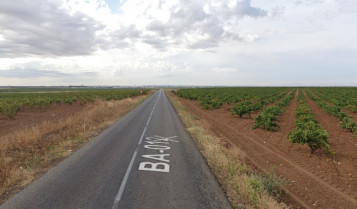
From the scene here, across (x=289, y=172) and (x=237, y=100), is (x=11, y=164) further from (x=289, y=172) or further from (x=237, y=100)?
(x=237, y=100)

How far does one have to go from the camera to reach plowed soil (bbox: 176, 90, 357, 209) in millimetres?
6410

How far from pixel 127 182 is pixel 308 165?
751 cm

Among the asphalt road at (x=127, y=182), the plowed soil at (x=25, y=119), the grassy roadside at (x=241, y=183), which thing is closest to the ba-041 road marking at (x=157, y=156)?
the asphalt road at (x=127, y=182)

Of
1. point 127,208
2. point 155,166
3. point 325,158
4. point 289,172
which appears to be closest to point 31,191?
point 127,208

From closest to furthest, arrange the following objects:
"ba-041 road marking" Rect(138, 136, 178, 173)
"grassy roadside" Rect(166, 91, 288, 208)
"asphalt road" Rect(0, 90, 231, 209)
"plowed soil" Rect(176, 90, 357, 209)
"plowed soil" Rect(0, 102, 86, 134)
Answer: "asphalt road" Rect(0, 90, 231, 209) → "grassy roadside" Rect(166, 91, 288, 208) → "plowed soil" Rect(176, 90, 357, 209) → "ba-041 road marking" Rect(138, 136, 178, 173) → "plowed soil" Rect(0, 102, 86, 134)

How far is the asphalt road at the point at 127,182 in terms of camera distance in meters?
5.39

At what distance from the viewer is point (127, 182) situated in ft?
21.6

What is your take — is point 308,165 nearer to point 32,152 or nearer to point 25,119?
point 32,152

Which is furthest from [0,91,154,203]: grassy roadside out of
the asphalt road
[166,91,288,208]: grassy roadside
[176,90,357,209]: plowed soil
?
[176,90,357,209]: plowed soil

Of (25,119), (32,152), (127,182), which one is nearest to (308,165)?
(127,182)

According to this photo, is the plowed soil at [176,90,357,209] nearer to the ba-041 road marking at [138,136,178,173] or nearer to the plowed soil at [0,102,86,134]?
the ba-041 road marking at [138,136,178,173]

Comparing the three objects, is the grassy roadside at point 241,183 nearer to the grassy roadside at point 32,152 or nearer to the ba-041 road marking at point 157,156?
the ba-041 road marking at point 157,156

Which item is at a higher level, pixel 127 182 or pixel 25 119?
pixel 127 182

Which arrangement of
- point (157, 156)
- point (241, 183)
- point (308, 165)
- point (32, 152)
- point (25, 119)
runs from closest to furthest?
point (241, 183), point (308, 165), point (157, 156), point (32, 152), point (25, 119)
